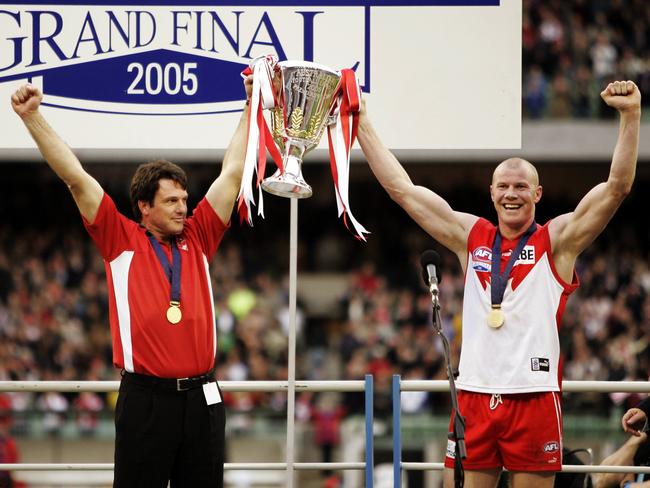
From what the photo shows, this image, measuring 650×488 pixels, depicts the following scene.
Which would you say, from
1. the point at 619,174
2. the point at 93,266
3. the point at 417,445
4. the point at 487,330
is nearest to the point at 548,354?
the point at 487,330

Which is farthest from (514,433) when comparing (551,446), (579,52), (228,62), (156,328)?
(579,52)

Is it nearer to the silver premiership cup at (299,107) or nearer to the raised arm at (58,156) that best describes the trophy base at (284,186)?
the silver premiership cup at (299,107)

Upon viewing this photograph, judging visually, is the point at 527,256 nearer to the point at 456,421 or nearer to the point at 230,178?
the point at 456,421

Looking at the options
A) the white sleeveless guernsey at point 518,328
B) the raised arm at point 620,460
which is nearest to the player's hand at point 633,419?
the raised arm at point 620,460

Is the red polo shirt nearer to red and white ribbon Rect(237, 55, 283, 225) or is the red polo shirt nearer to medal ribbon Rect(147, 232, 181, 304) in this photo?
medal ribbon Rect(147, 232, 181, 304)

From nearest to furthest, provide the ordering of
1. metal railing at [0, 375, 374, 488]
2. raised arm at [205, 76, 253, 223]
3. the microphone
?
1. the microphone
2. raised arm at [205, 76, 253, 223]
3. metal railing at [0, 375, 374, 488]

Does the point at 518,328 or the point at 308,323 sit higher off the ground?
the point at 518,328

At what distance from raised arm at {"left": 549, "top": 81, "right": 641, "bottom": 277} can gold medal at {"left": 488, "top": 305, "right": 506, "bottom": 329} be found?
335 millimetres

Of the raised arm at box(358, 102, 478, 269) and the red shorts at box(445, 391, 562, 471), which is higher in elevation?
the raised arm at box(358, 102, 478, 269)

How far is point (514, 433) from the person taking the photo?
5008mm

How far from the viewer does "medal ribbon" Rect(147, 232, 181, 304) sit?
493 cm

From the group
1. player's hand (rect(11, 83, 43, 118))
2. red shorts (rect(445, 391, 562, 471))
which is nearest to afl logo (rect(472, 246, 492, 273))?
red shorts (rect(445, 391, 562, 471))

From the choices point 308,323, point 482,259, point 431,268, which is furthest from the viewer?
point 308,323

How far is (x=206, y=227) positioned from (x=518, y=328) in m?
1.43
